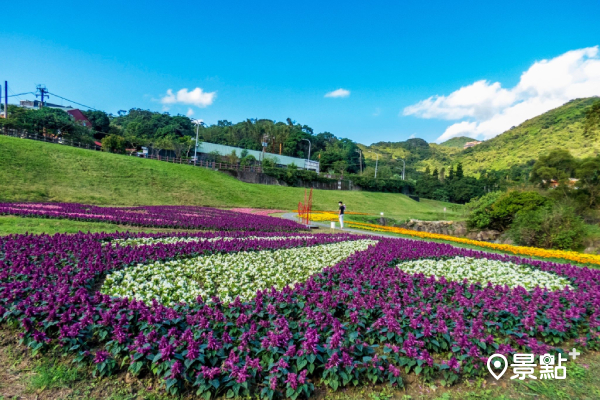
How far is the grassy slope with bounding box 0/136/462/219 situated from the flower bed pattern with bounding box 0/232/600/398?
71.5 feet

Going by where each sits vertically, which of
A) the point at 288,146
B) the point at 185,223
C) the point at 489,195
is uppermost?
the point at 288,146

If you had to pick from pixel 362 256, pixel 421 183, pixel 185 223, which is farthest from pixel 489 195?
pixel 421 183

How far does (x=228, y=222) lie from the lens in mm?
16859

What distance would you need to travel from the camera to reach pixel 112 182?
30.5 metres

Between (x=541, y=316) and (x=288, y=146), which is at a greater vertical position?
(x=288, y=146)

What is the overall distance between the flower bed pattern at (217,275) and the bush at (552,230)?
12.0m

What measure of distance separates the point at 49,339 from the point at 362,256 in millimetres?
7448

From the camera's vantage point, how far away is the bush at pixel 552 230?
15.8m

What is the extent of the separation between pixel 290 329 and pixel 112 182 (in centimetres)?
3144

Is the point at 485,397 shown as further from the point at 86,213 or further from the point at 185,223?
the point at 86,213

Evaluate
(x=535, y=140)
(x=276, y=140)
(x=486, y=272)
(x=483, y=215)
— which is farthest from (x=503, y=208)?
(x=535, y=140)

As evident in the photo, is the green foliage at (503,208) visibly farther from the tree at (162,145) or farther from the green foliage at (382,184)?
the tree at (162,145)

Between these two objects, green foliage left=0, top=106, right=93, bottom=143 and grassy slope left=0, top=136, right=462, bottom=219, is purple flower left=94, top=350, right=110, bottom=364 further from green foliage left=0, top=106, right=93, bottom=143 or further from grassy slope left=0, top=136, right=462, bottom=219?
green foliage left=0, top=106, right=93, bottom=143

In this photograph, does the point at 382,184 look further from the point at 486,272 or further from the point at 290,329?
the point at 290,329
